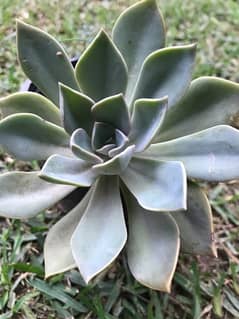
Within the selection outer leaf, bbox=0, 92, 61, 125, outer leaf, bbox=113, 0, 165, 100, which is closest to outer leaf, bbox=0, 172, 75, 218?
outer leaf, bbox=0, 92, 61, 125

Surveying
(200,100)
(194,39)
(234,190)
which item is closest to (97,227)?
(200,100)

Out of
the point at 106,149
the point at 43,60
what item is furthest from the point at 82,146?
the point at 43,60

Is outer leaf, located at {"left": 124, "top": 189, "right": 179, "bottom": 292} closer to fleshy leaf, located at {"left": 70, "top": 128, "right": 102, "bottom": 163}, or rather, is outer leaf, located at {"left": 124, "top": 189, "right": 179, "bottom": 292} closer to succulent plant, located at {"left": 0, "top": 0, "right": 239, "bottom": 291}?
succulent plant, located at {"left": 0, "top": 0, "right": 239, "bottom": 291}

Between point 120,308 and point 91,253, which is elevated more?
point 91,253

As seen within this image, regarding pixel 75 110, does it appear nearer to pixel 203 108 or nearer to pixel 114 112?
pixel 114 112

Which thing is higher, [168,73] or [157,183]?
[168,73]

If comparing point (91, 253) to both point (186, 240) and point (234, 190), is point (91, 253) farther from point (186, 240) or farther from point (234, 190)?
point (234, 190)
